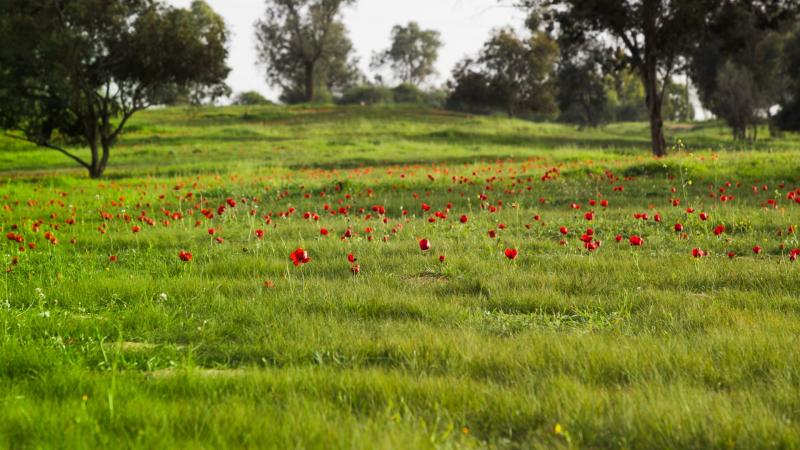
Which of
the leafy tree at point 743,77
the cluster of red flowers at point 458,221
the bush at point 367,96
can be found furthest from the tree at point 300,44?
the cluster of red flowers at point 458,221

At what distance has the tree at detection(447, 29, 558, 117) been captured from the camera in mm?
70875

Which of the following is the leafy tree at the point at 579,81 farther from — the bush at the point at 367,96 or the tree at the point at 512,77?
the bush at the point at 367,96

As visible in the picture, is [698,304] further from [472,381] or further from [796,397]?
[472,381]

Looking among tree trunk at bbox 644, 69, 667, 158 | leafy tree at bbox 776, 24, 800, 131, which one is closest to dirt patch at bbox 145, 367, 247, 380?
tree trunk at bbox 644, 69, 667, 158

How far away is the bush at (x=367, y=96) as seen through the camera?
83.4 meters

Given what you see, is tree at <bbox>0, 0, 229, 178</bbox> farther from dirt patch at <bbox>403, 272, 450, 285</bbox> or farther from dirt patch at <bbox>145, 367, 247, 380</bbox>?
dirt patch at <bbox>145, 367, 247, 380</bbox>

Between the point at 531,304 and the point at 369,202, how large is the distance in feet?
26.5

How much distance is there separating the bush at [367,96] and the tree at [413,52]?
2998 cm

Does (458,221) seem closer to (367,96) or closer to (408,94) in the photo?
(367,96)

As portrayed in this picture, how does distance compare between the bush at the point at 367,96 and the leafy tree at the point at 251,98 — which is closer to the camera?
the bush at the point at 367,96

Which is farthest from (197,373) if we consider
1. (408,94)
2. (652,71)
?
(408,94)

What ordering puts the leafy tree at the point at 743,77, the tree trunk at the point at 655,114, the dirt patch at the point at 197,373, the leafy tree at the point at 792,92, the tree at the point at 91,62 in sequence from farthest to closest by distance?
the leafy tree at the point at 743,77
the leafy tree at the point at 792,92
the tree trunk at the point at 655,114
the tree at the point at 91,62
the dirt patch at the point at 197,373

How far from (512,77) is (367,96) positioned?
65.0 feet

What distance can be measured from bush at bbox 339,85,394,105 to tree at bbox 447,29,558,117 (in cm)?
1238
